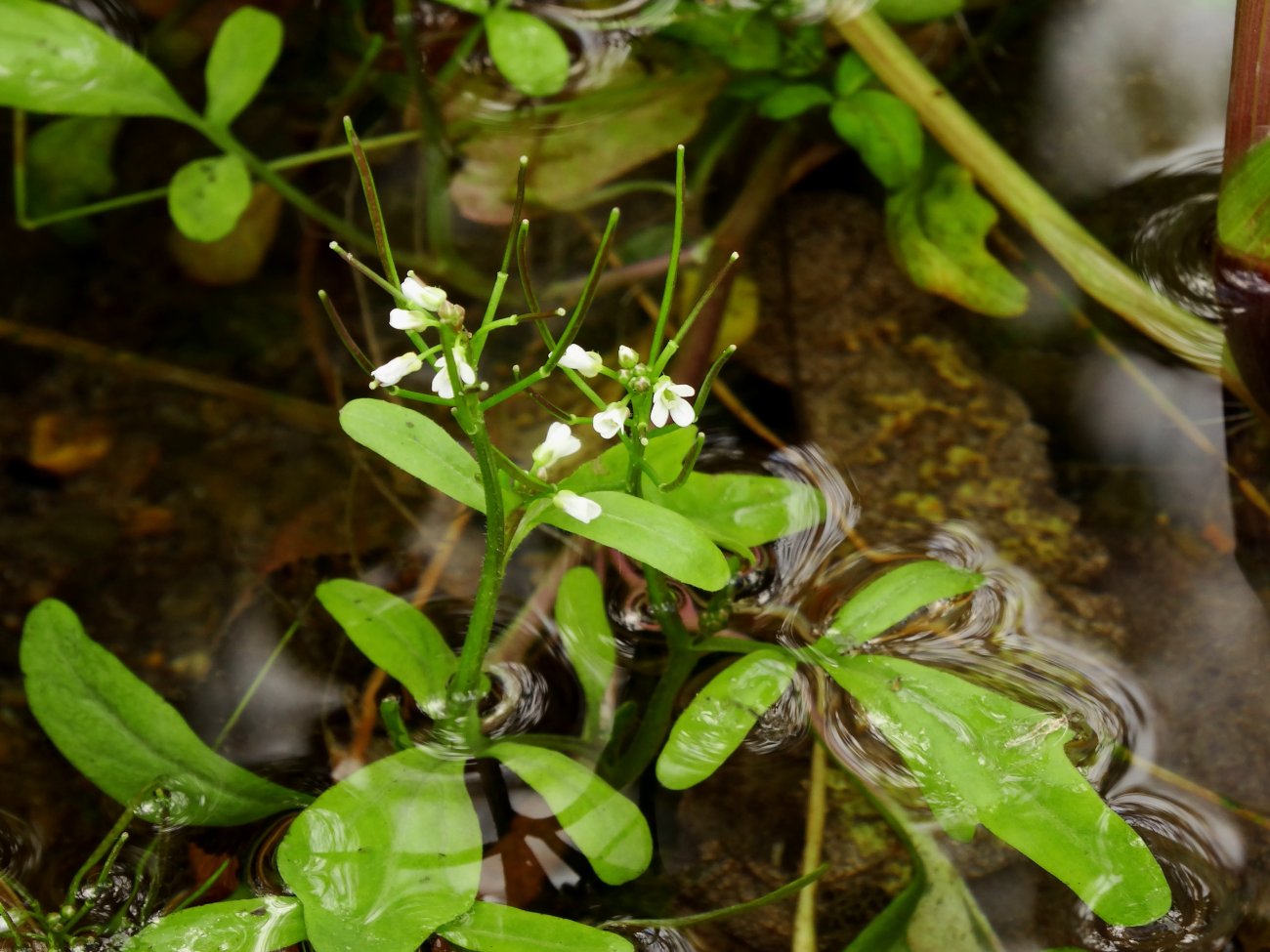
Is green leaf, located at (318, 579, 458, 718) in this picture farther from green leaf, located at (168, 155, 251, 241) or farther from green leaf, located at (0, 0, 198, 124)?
green leaf, located at (0, 0, 198, 124)

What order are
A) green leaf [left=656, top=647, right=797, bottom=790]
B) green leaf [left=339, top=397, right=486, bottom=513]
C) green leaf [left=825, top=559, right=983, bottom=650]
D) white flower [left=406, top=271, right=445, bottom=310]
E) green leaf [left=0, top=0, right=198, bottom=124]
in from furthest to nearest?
green leaf [left=0, top=0, right=198, bottom=124] → green leaf [left=825, top=559, right=983, bottom=650] → green leaf [left=656, top=647, right=797, bottom=790] → green leaf [left=339, top=397, right=486, bottom=513] → white flower [left=406, top=271, right=445, bottom=310]

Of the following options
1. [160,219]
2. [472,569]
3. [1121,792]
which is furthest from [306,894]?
[160,219]

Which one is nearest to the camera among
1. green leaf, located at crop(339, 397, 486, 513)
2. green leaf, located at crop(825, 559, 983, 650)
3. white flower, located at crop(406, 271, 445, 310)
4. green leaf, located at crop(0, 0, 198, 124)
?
white flower, located at crop(406, 271, 445, 310)

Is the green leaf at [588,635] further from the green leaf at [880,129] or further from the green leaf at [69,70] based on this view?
the green leaf at [69,70]

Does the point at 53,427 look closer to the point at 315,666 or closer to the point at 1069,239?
the point at 315,666

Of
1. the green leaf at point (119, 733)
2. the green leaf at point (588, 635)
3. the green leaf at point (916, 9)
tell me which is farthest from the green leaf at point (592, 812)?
the green leaf at point (916, 9)

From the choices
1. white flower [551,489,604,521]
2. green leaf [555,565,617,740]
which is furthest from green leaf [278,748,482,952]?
white flower [551,489,604,521]
